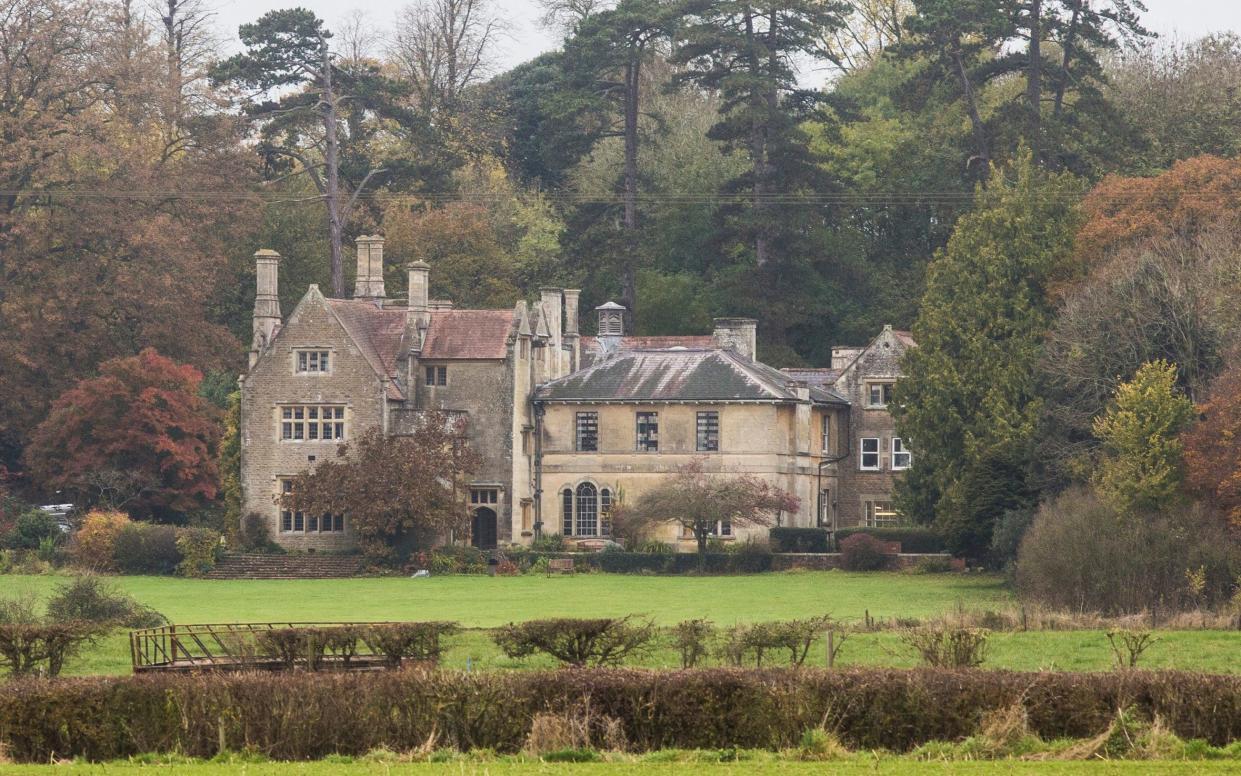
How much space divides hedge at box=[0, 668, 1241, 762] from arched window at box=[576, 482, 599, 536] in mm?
44596

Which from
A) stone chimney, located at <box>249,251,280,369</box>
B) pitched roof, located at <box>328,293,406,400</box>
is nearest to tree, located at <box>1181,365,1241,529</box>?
pitched roof, located at <box>328,293,406,400</box>

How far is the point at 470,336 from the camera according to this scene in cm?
6738

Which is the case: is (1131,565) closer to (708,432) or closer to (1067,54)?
(708,432)

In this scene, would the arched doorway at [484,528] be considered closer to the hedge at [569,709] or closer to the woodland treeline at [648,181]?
the woodland treeline at [648,181]

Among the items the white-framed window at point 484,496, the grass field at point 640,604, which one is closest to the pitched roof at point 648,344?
the white-framed window at point 484,496

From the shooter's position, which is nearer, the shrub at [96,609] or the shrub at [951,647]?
the shrub at [951,647]

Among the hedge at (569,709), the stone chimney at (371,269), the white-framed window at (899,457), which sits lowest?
the hedge at (569,709)

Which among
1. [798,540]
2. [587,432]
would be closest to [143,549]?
[587,432]

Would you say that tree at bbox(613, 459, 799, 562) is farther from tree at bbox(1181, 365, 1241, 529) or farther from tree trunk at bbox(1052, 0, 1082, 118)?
tree trunk at bbox(1052, 0, 1082, 118)

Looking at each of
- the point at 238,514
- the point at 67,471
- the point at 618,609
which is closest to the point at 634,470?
the point at 238,514

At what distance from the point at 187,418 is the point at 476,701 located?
4665 cm

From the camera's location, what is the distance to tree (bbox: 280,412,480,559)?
209 ft

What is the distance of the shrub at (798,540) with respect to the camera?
65438 mm

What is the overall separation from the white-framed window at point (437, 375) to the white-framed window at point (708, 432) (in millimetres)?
7712
